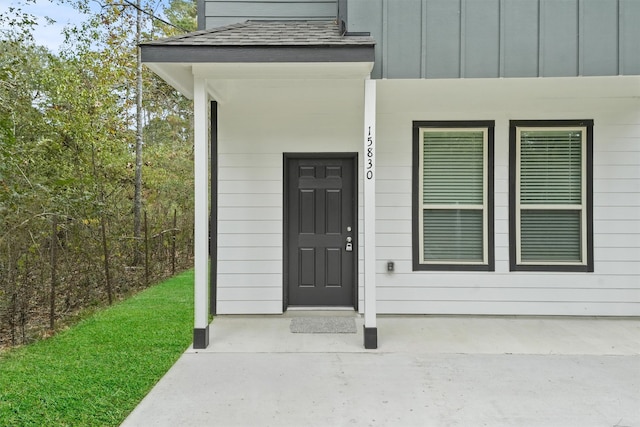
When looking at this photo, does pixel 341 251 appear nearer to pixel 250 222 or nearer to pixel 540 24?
pixel 250 222

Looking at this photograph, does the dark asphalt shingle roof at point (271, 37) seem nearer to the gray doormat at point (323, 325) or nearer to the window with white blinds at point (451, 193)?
the window with white blinds at point (451, 193)

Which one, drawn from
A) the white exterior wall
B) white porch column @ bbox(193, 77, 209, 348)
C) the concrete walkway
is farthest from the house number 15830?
the concrete walkway

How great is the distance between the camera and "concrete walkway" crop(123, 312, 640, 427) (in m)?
2.50

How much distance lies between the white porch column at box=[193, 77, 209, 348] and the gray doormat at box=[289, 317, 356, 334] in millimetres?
946

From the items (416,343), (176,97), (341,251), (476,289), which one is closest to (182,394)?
(416,343)

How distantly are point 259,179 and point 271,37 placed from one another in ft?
5.22

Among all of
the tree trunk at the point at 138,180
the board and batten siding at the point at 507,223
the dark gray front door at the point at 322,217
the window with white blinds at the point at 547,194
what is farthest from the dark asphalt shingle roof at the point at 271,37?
the tree trunk at the point at 138,180

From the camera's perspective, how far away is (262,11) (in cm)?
469

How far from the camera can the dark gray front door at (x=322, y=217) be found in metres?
4.91

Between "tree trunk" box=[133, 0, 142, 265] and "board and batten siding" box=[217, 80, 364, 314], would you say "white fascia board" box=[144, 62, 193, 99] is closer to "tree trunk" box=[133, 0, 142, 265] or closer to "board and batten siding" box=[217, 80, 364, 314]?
"board and batten siding" box=[217, 80, 364, 314]

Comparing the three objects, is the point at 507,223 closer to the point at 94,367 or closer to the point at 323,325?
the point at 323,325

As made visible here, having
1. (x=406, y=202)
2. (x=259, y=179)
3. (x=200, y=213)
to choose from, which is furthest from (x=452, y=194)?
(x=200, y=213)

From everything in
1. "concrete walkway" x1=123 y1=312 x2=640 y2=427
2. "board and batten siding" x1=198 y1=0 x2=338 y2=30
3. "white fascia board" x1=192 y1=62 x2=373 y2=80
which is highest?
"board and batten siding" x1=198 y1=0 x2=338 y2=30

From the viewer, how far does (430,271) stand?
15.6 ft
